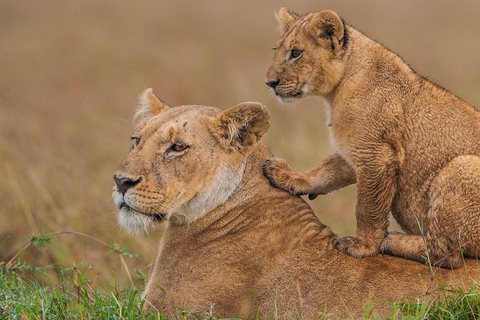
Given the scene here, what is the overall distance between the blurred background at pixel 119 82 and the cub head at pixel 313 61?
7.26 feet

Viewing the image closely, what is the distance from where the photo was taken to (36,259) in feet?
26.6

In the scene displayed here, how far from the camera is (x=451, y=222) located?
4.70 m

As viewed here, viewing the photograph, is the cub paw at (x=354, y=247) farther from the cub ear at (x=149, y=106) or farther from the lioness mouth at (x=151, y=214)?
the cub ear at (x=149, y=106)

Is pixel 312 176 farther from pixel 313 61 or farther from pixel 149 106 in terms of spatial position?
pixel 149 106

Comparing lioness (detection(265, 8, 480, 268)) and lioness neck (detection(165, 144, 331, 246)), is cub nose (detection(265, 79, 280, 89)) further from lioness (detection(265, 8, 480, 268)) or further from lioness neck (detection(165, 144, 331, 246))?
lioness neck (detection(165, 144, 331, 246))

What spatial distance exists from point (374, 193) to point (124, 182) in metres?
1.82

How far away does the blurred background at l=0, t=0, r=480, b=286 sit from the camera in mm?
8805

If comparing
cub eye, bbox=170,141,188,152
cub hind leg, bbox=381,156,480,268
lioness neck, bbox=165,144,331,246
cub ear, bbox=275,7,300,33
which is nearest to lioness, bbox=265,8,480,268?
cub hind leg, bbox=381,156,480,268

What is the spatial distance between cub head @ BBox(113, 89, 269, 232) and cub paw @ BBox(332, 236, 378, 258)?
831 millimetres

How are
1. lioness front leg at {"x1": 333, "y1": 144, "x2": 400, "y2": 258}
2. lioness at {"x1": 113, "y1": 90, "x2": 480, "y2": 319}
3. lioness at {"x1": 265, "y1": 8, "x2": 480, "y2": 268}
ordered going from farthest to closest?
1. lioness front leg at {"x1": 333, "y1": 144, "x2": 400, "y2": 258}
2. lioness at {"x1": 265, "y1": 8, "x2": 480, "y2": 268}
3. lioness at {"x1": 113, "y1": 90, "x2": 480, "y2": 319}

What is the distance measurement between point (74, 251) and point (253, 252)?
4.05 metres

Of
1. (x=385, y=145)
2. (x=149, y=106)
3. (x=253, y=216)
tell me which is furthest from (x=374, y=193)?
(x=149, y=106)

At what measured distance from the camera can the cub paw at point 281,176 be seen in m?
5.30

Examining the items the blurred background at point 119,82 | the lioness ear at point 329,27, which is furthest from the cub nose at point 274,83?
the blurred background at point 119,82
